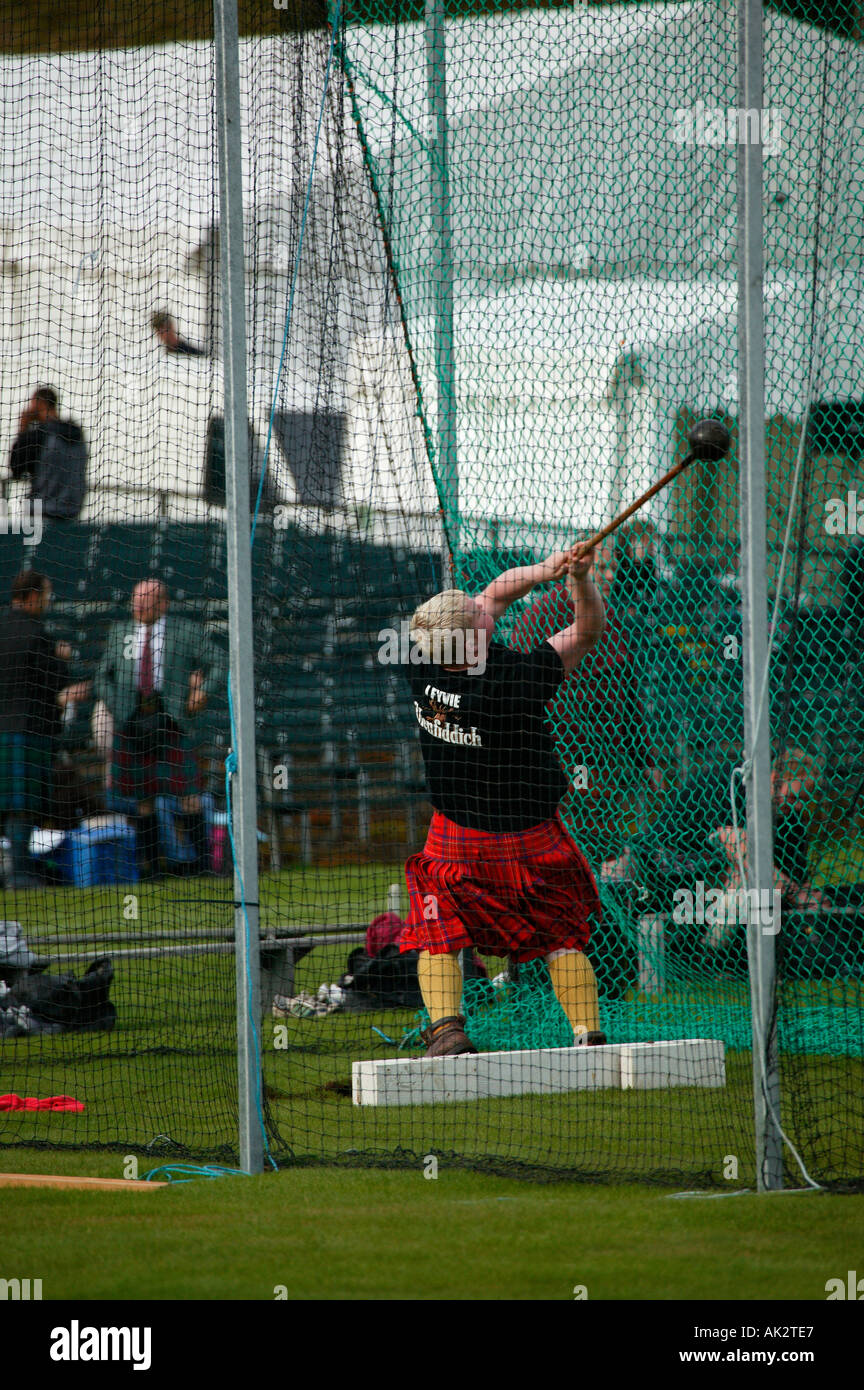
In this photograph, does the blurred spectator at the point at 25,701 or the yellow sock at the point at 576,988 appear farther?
the blurred spectator at the point at 25,701

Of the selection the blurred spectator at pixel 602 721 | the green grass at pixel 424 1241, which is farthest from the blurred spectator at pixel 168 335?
the green grass at pixel 424 1241

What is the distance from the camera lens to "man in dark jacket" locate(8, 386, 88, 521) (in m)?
7.62

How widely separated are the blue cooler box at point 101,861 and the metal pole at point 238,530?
3.95 m

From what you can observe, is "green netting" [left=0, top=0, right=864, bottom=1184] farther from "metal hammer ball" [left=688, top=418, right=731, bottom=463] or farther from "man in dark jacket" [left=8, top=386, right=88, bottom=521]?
"man in dark jacket" [left=8, top=386, right=88, bottom=521]

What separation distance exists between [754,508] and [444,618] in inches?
59.7

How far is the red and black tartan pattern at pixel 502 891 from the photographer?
5969 millimetres

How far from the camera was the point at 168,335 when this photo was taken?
6.90 metres

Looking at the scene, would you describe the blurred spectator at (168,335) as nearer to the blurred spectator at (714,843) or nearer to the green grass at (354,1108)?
the green grass at (354,1108)

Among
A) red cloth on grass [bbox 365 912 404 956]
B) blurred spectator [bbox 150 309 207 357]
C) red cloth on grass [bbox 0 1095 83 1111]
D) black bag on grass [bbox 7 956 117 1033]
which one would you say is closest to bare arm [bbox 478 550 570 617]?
blurred spectator [bbox 150 309 207 357]

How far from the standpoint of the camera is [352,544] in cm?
823
